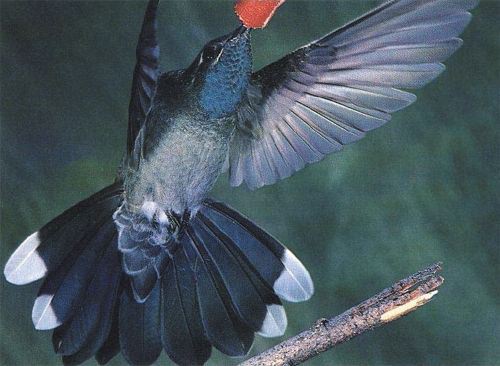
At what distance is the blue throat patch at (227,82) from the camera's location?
37.9 inches

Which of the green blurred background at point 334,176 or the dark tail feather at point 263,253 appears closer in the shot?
the dark tail feather at point 263,253

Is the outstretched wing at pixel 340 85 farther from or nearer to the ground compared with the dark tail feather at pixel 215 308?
farther from the ground

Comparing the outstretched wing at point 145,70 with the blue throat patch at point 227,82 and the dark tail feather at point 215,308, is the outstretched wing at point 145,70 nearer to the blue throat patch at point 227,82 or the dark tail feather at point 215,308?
the blue throat patch at point 227,82

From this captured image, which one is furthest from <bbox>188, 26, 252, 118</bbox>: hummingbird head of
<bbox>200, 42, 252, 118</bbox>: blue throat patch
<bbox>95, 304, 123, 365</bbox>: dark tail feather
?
<bbox>95, 304, 123, 365</bbox>: dark tail feather

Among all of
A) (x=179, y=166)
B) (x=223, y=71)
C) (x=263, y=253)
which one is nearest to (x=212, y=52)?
(x=223, y=71)

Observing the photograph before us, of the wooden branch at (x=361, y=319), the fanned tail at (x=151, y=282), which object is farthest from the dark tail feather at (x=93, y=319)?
the wooden branch at (x=361, y=319)

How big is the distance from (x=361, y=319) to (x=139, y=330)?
0.31 m

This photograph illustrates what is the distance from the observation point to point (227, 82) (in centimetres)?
98

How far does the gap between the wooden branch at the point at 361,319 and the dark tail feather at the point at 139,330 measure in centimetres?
22

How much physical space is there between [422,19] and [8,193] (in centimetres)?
59

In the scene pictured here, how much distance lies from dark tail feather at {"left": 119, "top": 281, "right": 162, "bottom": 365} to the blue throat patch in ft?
0.78

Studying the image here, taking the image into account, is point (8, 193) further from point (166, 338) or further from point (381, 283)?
point (381, 283)

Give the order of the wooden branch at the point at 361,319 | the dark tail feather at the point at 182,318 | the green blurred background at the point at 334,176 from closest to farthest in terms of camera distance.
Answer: the wooden branch at the point at 361,319 → the dark tail feather at the point at 182,318 → the green blurred background at the point at 334,176

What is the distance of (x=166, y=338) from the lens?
1044 millimetres
